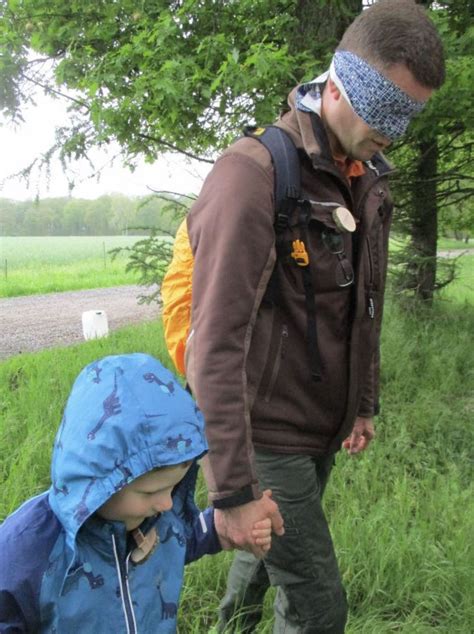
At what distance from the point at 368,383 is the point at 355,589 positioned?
0.98m

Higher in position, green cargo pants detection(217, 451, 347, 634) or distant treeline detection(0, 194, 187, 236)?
distant treeline detection(0, 194, 187, 236)

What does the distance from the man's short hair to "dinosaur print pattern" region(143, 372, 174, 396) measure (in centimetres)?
99

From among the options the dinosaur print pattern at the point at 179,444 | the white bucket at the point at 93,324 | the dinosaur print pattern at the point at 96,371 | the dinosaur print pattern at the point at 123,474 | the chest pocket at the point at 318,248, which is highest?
the chest pocket at the point at 318,248

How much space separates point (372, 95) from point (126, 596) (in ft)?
4.40

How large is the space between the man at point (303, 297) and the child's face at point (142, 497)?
254mm

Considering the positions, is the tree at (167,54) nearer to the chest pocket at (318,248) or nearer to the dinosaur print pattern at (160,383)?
the chest pocket at (318,248)

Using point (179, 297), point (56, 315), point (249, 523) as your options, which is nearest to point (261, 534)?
point (249, 523)

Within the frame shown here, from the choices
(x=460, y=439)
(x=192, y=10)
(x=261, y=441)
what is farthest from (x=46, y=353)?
(x=261, y=441)

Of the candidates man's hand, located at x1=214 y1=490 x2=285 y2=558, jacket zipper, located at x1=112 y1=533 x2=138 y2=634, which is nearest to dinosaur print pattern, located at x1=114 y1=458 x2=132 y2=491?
jacket zipper, located at x1=112 y1=533 x2=138 y2=634

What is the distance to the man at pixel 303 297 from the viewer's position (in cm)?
148

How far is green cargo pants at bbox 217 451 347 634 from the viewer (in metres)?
1.72

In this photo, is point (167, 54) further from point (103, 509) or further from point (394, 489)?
point (103, 509)

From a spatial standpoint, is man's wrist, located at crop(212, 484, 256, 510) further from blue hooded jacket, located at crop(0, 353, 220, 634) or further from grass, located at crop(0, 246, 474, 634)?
grass, located at crop(0, 246, 474, 634)

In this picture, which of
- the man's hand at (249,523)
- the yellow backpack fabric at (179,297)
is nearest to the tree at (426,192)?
the yellow backpack fabric at (179,297)
